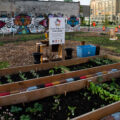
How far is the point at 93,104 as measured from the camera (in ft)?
14.4

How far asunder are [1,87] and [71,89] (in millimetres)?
1926

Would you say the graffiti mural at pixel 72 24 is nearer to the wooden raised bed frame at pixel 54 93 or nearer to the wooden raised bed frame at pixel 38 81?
the wooden raised bed frame at pixel 38 81

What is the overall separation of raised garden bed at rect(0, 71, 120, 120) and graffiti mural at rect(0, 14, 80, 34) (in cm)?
2186

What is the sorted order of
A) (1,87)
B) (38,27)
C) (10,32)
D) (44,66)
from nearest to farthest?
(1,87) < (44,66) < (10,32) < (38,27)

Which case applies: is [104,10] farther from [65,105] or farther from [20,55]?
[65,105]

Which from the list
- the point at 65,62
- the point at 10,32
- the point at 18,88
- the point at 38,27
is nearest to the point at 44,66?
the point at 65,62

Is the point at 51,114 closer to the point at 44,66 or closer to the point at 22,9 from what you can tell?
the point at 44,66

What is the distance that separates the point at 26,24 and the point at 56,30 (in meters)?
20.4

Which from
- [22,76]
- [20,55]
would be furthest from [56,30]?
[20,55]

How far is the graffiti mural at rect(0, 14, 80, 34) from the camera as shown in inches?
1004

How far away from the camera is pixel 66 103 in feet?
14.6

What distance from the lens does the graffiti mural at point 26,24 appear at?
25505 mm

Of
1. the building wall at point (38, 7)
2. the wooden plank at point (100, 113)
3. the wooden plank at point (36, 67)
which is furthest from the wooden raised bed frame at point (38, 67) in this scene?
the building wall at point (38, 7)

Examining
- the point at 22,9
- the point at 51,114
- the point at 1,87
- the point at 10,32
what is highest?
the point at 22,9
